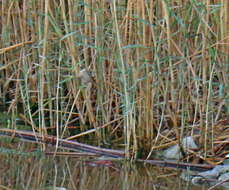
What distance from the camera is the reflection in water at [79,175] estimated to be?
8.09 ft

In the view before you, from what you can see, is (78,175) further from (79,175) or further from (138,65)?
(138,65)

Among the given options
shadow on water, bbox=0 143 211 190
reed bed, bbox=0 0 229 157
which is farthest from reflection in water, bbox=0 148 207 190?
reed bed, bbox=0 0 229 157

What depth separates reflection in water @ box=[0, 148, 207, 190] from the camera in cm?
246

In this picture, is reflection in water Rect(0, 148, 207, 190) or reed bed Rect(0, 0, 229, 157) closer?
reflection in water Rect(0, 148, 207, 190)

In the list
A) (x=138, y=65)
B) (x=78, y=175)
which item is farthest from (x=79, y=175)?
(x=138, y=65)

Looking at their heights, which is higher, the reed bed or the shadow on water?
the reed bed

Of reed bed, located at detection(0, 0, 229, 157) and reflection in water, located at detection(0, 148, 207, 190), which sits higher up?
reed bed, located at detection(0, 0, 229, 157)

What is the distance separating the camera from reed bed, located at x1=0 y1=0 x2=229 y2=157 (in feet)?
→ 8.73

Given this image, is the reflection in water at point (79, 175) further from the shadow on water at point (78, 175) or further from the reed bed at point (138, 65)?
the reed bed at point (138, 65)

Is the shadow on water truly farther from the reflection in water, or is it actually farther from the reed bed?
the reed bed

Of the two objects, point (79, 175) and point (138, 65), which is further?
point (138, 65)

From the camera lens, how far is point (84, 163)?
2.74m

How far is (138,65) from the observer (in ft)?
8.86

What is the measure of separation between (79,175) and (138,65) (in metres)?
0.54
